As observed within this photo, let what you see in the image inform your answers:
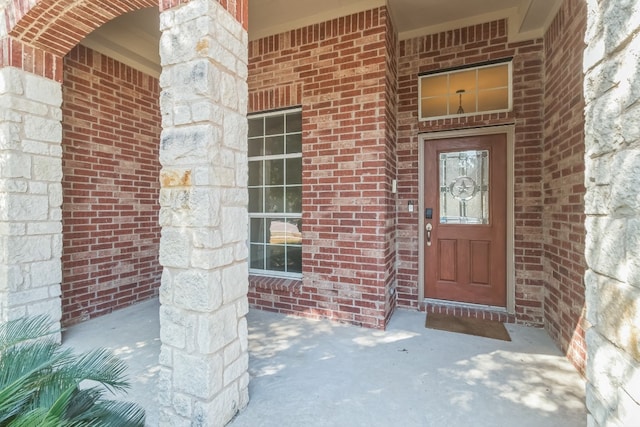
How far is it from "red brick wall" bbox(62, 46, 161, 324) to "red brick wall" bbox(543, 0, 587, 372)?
15.1 ft

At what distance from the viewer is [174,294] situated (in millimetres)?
1626

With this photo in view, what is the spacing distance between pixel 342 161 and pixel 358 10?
153 centimetres

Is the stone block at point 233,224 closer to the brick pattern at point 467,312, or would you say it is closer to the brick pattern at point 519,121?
the brick pattern at point 519,121

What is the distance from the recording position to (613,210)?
97 cm

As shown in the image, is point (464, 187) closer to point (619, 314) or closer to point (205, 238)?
point (619, 314)

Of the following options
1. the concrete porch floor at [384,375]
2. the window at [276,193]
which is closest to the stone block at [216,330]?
the concrete porch floor at [384,375]

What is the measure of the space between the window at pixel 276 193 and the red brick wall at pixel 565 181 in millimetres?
2529

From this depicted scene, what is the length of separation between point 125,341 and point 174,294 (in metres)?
1.67

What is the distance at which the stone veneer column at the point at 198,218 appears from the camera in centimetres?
156

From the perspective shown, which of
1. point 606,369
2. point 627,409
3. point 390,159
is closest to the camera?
point 627,409

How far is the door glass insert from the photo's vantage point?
3348mm

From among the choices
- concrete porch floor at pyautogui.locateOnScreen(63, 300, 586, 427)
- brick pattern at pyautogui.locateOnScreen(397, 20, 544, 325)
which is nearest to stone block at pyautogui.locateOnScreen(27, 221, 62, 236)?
concrete porch floor at pyautogui.locateOnScreen(63, 300, 586, 427)

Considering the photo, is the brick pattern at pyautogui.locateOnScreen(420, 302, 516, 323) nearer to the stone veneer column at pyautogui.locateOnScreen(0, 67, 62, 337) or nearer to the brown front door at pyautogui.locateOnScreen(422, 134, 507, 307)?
the brown front door at pyautogui.locateOnScreen(422, 134, 507, 307)

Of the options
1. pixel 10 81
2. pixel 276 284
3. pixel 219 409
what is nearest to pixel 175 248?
pixel 219 409
